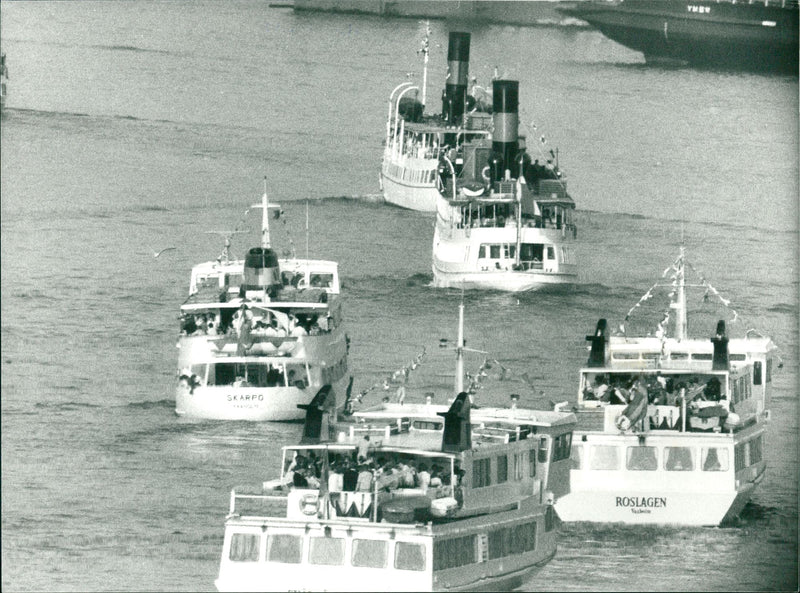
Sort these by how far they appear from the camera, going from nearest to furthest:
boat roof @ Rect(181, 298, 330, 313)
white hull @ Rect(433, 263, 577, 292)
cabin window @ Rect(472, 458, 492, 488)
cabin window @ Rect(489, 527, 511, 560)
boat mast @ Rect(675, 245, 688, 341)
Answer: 1. cabin window @ Rect(489, 527, 511, 560)
2. cabin window @ Rect(472, 458, 492, 488)
3. boat mast @ Rect(675, 245, 688, 341)
4. boat roof @ Rect(181, 298, 330, 313)
5. white hull @ Rect(433, 263, 577, 292)

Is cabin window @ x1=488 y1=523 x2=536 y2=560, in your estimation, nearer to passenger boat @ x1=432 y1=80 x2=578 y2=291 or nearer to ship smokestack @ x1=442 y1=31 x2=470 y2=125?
passenger boat @ x1=432 y1=80 x2=578 y2=291

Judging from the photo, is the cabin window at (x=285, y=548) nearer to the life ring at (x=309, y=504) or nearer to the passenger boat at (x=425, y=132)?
the life ring at (x=309, y=504)

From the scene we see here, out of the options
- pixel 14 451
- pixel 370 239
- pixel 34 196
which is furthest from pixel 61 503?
pixel 370 239

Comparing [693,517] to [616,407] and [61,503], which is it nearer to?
[616,407]

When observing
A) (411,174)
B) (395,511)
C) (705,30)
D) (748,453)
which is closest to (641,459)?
(748,453)

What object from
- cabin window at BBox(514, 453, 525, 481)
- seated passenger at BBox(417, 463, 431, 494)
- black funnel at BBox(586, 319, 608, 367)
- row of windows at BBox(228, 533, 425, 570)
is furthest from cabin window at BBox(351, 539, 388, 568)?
black funnel at BBox(586, 319, 608, 367)

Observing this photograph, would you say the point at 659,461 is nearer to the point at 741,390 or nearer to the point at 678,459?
the point at 678,459
